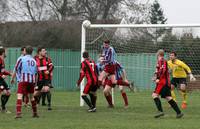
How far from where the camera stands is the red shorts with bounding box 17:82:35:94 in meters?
16.5

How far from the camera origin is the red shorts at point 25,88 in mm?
16547

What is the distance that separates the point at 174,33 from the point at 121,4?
29085 mm

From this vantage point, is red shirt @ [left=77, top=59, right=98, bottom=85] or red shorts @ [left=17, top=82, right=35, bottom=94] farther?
red shirt @ [left=77, top=59, right=98, bottom=85]

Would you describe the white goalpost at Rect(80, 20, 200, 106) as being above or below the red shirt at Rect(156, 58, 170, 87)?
above

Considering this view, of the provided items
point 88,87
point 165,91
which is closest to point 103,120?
point 165,91

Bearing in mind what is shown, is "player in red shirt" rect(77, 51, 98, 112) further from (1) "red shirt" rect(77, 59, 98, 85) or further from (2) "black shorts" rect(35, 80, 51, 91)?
(2) "black shorts" rect(35, 80, 51, 91)

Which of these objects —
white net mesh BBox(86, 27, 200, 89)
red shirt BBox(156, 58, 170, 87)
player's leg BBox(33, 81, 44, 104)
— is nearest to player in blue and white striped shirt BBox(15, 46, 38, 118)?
player's leg BBox(33, 81, 44, 104)

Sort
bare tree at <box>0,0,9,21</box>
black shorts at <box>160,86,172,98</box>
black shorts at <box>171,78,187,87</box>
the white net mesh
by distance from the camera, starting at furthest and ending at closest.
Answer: bare tree at <box>0,0,9,21</box> < the white net mesh < black shorts at <box>171,78,187,87</box> < black shorts at <box>160,86,172,98</box>

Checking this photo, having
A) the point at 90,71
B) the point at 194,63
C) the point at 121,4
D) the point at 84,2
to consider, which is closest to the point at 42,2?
the point at 84,2

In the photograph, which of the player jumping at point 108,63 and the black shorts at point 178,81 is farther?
the black shorts at point 178,81

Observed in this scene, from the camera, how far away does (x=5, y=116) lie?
56.1ft

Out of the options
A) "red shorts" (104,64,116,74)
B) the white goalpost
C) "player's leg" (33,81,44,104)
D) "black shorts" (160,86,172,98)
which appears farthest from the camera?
the white goalpost

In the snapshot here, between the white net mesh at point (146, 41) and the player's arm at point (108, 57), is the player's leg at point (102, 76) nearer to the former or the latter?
the player's arm at point (108, 57)

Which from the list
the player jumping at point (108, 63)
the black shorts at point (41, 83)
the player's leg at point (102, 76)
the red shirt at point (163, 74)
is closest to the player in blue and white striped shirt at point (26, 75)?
the black shorts at point (41, 83)
